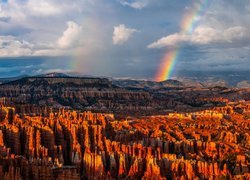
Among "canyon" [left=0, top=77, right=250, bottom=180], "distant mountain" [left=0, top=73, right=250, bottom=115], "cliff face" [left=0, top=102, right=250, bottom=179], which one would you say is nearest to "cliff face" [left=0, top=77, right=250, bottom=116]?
"distant mountain" [left=0, top=73, right=250, bottom=115]

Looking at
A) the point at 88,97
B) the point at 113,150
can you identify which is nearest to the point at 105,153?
the point at 113,150

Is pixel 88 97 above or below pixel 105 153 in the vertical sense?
above

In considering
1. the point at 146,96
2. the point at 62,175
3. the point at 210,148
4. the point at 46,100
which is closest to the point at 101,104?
the point at 46,100

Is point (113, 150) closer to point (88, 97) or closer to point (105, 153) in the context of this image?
point (105, 153)

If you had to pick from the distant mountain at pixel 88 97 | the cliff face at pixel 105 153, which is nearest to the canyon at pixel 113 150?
the cliff face at pixel 105 153

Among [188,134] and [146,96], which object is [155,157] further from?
[146,96]

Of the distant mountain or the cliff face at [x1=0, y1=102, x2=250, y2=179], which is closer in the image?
the cliff face at [x1=0, y1=102, x2=250, y2=179]

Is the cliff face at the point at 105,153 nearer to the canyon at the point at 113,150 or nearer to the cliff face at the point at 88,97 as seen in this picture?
the canyon at the point at 113,150

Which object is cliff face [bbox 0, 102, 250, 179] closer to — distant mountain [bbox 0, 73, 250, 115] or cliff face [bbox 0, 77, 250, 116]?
distant mountain [bbox 0, 73, 250, 115]
